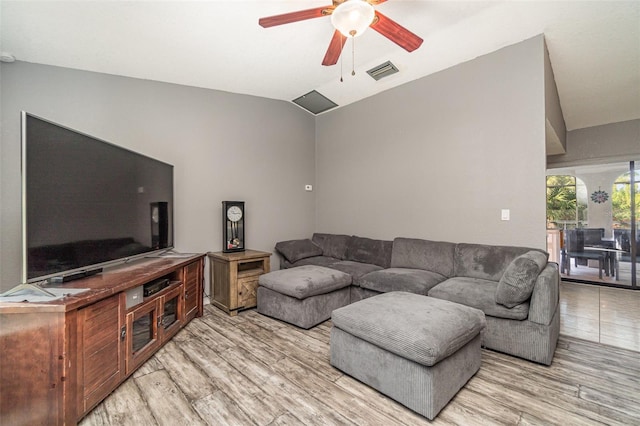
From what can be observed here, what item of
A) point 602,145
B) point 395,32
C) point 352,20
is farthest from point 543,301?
point 602,145

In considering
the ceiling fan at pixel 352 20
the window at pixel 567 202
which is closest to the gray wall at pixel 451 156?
the ceiling fan at pixel 352 20

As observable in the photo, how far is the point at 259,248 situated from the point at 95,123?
236 cm

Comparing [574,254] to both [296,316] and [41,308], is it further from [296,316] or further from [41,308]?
[41,308]

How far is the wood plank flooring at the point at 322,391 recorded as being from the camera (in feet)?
5.20

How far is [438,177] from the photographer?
3.40m

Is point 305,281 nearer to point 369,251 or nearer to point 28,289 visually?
point 369,251

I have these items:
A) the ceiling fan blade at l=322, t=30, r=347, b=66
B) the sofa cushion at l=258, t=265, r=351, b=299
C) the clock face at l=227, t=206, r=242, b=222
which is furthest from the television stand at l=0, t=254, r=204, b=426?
the ceiling fan blade at l=322, t=30, r=347, b=66

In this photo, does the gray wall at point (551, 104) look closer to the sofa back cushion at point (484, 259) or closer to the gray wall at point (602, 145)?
the gray wall at point (602, 145)

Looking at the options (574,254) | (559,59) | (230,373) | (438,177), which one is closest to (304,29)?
(438,177)

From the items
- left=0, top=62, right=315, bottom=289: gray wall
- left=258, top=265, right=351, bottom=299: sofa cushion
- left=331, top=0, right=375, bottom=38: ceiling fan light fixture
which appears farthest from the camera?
left=258, top=265, right=351, bottom=299: sofa cushion

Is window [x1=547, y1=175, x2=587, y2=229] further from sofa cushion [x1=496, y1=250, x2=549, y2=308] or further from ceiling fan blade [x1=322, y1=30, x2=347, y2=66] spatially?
ceiling fan blade [x1=322, y1=30, x2=347, y2=66]

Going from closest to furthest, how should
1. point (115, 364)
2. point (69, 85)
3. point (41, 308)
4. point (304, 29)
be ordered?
point (41, 308) → point (115, 364) → point (304, 29) → point (69, 85)

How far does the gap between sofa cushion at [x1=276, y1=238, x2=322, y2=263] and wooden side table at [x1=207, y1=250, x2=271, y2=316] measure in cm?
56

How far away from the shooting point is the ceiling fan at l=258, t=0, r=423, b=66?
1688mm
